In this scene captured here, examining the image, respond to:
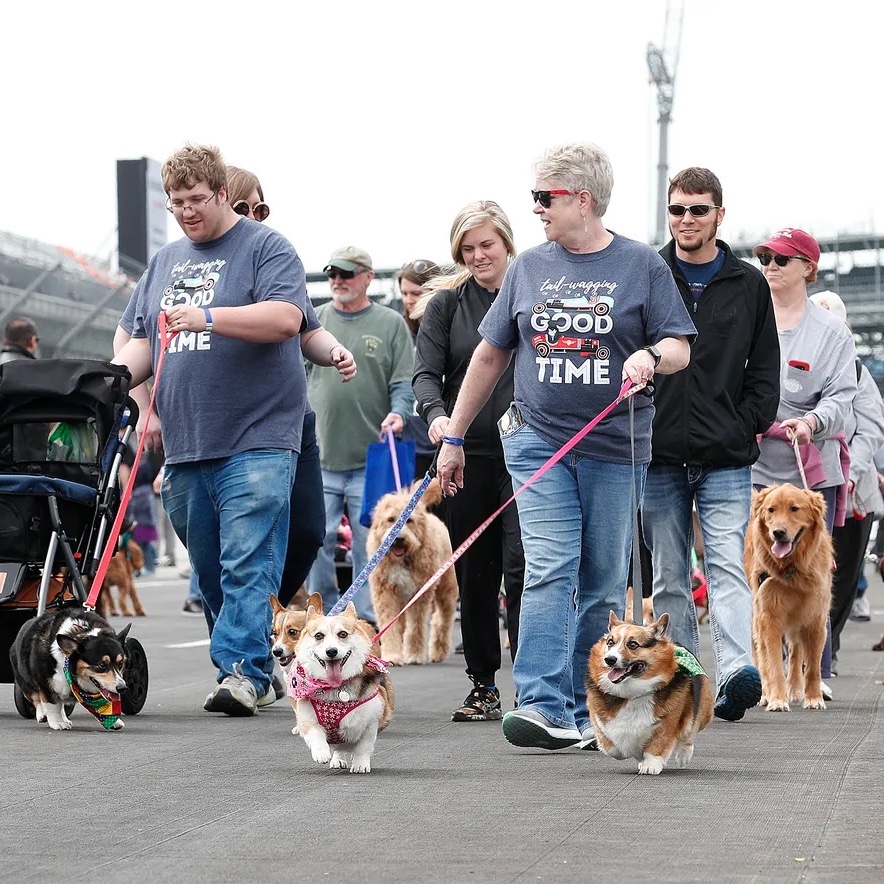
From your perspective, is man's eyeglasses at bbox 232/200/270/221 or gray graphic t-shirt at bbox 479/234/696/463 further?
man's eyeglasses at bbox 232/200/270/221

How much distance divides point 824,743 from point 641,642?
1.32 m

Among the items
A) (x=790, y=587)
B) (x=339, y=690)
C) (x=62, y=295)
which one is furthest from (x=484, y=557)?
(x=62, y=295)

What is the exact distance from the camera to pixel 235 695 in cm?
762

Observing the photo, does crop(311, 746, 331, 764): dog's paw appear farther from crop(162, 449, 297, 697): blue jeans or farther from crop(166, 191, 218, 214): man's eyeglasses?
crop(166, 191, 218, 214): man's eyeglasses

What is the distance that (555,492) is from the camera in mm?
6367

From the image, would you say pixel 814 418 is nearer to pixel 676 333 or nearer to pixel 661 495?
pixel 661 495

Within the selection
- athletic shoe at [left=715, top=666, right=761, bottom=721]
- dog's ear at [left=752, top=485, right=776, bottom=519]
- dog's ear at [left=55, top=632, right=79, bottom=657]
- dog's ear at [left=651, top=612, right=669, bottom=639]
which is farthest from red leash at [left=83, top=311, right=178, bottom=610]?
dog's ear at [left=752, top=485, right=776, bottom=519]

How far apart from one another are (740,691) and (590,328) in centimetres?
185

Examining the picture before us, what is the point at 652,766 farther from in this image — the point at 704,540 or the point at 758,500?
the point at 758,500

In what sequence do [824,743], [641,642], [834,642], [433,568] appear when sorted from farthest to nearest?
[433,568]
[834,642]
[824,743]
[641,642]

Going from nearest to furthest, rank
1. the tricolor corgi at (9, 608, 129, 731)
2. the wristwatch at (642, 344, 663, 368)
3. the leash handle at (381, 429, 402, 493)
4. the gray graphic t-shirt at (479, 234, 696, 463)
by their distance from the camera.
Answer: the wristwatch at (642, 344, 663, 368) < the gray graphic t-shirt at (479, 234, 696, 463) < the tricolor corgi at (9, 608, 129, 731) < the leash handle at (381, 429, 402, 493)

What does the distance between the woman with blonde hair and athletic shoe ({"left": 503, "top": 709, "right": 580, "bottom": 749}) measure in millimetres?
1262

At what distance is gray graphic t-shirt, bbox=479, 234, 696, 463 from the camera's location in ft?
20.5

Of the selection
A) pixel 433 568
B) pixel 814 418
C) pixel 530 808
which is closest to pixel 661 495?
pixel 814 418
